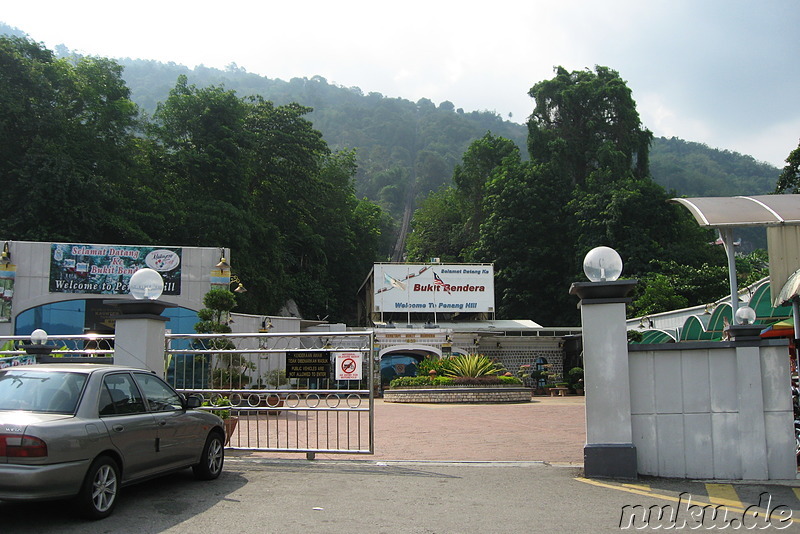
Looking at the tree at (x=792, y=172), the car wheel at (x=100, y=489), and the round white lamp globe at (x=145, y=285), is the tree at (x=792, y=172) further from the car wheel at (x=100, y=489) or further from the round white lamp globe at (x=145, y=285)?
the car wheel at (x=100, y=489)

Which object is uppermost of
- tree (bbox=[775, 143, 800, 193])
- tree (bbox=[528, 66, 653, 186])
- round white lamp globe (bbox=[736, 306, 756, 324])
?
tree (bbox=[528, 66, 653, 186])

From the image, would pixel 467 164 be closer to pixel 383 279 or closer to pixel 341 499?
pixel 383 279

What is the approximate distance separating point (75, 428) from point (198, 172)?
32.7 meters

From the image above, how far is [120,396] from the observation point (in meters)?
6.53

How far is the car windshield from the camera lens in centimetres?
594

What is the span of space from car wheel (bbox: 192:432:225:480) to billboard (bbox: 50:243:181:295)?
17821 millimetres

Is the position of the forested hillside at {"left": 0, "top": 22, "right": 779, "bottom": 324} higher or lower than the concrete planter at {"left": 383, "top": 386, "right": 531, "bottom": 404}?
higher

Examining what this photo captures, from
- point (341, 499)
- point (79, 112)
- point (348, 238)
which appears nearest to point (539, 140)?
point (348, 238)

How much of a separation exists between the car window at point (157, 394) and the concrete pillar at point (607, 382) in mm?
4760

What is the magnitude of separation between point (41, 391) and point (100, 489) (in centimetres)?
107

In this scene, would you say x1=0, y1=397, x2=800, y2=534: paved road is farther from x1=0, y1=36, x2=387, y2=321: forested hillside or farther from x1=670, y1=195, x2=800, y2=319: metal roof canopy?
x1=0, y1=36, x2=387, y2=321: forested hillside

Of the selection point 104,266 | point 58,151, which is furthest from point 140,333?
point 58,151

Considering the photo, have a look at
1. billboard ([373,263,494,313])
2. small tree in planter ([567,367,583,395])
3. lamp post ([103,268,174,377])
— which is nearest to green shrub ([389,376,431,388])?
small tree in planter ([567,367,583,395])

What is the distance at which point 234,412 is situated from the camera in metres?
10.8
